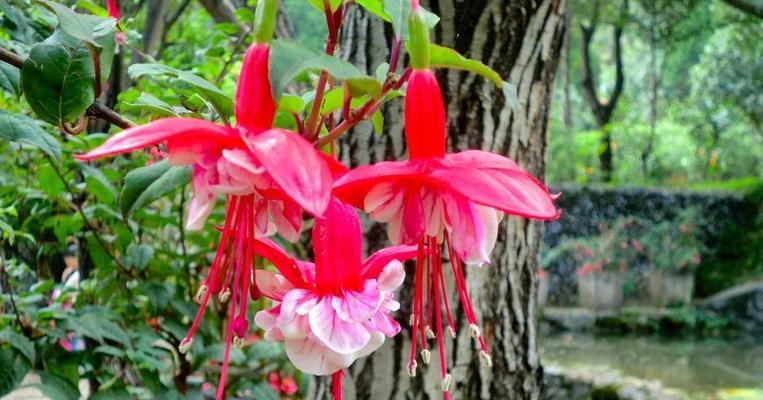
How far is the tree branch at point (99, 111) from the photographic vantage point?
0.50m

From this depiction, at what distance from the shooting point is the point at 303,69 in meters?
0.33

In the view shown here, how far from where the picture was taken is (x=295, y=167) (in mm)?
306

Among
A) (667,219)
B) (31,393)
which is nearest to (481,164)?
(31,393)

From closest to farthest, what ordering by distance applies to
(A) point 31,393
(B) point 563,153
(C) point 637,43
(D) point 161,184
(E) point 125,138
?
(E) point 125,138 < (D) point 161,184 < (A) point 31,393 < (B) point 563,153 < (C) point 637,43

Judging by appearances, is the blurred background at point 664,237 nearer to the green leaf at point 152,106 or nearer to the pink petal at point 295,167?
the green leaf at point 152,106

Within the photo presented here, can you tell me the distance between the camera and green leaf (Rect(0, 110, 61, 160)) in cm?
67

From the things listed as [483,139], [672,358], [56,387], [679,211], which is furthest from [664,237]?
[56,387]

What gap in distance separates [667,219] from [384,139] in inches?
321

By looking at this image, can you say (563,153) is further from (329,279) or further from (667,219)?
(329,279)

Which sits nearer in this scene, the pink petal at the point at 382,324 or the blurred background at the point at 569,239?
the pink petal at the point at 382,324

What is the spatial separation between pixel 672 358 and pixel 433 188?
6.14 metres

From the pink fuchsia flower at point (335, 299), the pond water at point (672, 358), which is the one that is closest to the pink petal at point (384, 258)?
the pink fuchsia flower at point (335, 299)

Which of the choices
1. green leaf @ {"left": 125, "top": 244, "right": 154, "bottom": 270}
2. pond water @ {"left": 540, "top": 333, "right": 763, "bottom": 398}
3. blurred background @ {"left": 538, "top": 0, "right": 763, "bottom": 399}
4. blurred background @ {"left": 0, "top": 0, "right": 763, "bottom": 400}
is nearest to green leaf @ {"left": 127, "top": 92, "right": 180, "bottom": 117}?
blurred background @ {"left": 0, "top": 0, "right": 763, "bottom": 400}

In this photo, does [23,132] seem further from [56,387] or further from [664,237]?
[664,237]
